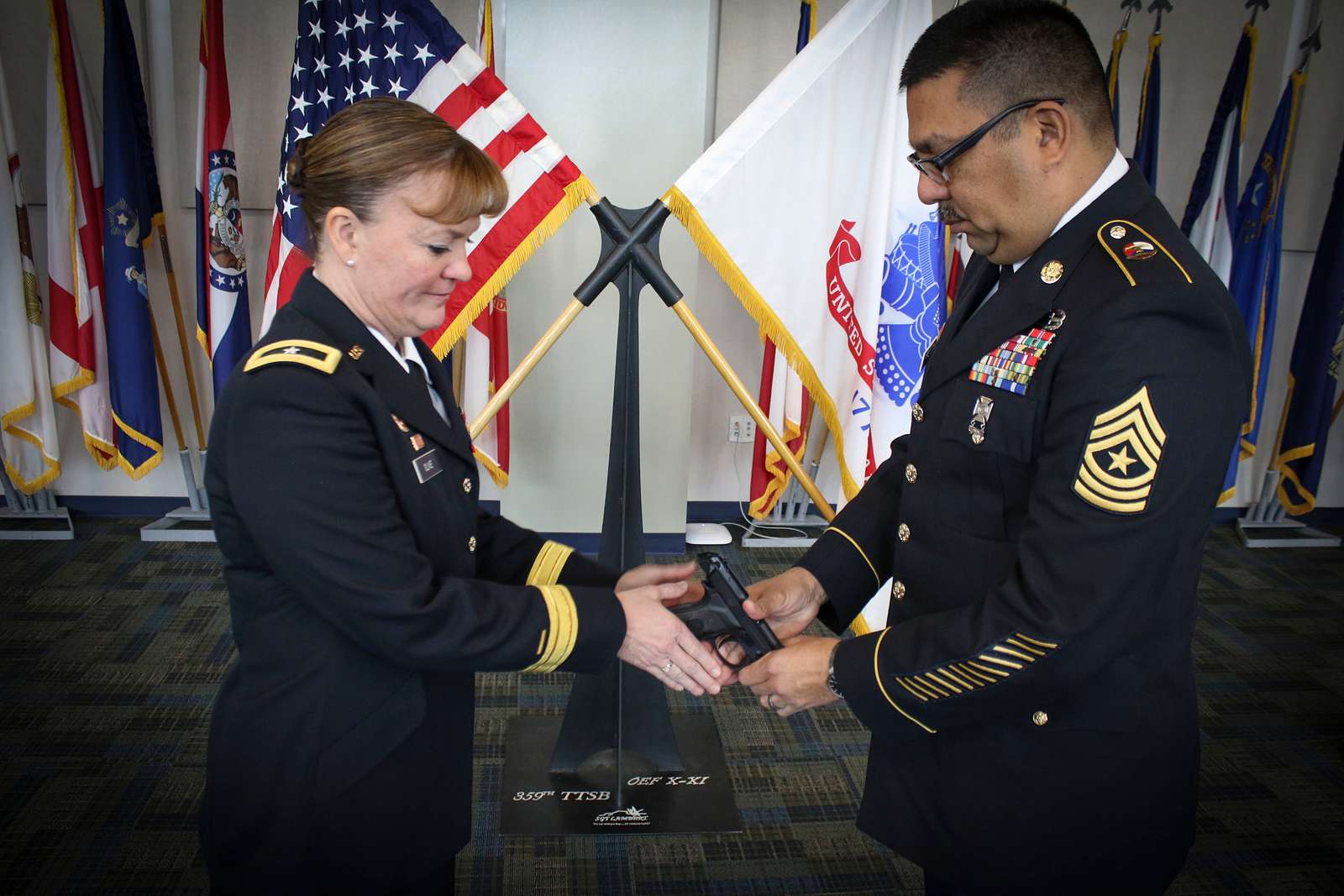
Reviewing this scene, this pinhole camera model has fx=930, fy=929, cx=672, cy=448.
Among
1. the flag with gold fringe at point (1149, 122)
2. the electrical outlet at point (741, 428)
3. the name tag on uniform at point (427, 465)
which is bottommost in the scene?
the electrical outlet at point (741, 428)

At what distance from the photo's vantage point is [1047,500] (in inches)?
42.4

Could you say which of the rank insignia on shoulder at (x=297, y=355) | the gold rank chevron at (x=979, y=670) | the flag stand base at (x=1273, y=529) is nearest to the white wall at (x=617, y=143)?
the flag stand base at (x=1273, y=529)

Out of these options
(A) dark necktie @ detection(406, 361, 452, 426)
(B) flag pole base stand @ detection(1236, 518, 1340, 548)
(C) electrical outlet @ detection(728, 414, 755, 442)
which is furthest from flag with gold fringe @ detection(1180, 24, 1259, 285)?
(A) dark necktie @ detection(406, 361, 452, 426)

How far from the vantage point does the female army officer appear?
1089 millimetres

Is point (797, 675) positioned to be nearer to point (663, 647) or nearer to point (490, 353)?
point (663, 647)

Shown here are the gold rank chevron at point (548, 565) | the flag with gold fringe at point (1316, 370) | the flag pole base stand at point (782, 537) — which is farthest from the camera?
the flag pole base stand at point (782, 537)

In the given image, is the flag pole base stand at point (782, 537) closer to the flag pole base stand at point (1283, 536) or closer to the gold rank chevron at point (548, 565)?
the flag pole base stand at point (1283, 536)

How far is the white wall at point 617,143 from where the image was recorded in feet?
12.1

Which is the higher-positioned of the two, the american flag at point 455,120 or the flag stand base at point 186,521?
the american flag at point 455,120

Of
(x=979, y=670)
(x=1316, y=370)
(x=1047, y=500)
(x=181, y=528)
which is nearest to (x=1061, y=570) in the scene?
(x=1047, y=500)

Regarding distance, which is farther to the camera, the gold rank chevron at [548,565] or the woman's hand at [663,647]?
the gold rank chevron at [548,565]

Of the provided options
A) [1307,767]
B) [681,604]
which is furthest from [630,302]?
[1307,767]

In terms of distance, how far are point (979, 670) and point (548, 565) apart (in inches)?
29.4

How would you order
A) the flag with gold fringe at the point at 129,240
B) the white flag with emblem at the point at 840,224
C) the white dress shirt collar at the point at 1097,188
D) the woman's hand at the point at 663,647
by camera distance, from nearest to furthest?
1. the white dress shirt collar at the point at 1097,188
2. the woman's hand at the point at 663,647
3. the white flag with emblem at the point at 840,224
4. the flag with gold fringe at the point at 129,240
